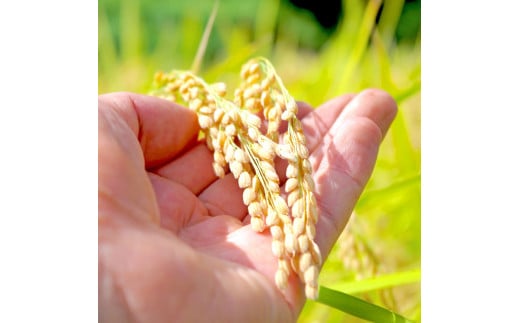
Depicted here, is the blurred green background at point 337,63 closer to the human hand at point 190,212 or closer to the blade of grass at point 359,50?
the blade of grass at point 359,50

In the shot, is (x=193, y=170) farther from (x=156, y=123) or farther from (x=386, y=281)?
(x=386, y=281)

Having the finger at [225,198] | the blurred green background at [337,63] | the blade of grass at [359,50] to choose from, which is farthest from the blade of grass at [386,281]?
the blade of grass at [359,50]

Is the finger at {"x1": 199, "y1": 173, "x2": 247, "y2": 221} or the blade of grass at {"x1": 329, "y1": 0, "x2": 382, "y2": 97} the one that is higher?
the blade of grass at {"x1": 329, "y1": 0, "x2": 382, "y2": 97}

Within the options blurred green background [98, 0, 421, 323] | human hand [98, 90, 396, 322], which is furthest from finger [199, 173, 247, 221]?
blurred green background [98, 0, 421, 323]

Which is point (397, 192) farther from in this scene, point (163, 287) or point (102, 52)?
point (102, 52)

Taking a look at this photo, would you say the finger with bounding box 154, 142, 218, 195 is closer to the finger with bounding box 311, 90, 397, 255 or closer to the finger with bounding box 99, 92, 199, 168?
the finger with bounding box 99, 92, 199, 168
